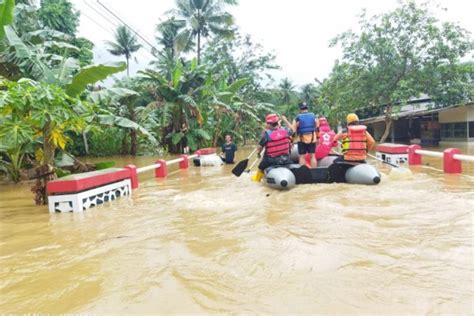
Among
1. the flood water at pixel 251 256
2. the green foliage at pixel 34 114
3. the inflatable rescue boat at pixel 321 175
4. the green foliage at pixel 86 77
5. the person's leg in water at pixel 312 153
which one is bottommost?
the flood water at pixel 251 256

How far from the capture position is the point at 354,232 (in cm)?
470

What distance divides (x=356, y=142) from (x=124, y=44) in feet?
132

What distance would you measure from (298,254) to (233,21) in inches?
1101

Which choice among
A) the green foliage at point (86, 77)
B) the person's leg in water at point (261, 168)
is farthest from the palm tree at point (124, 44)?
the person's leg in water at point (261, 168)

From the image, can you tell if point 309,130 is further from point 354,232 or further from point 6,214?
point 6,214

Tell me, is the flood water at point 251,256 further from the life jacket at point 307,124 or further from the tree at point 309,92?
the tree at point 309,92

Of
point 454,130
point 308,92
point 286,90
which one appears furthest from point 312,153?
point 308,92

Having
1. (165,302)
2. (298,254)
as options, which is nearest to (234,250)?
(298,254)

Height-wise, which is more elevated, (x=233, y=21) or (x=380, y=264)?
(x=233, y=21)

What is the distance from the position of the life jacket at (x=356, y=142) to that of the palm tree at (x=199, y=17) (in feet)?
73.4

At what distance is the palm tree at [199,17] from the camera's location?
94.5ft

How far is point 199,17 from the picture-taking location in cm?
2911

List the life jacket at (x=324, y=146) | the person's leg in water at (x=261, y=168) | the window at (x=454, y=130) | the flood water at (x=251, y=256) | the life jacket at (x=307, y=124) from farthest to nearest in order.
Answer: the window at (x=454, y=130)
the life jacket at (x=324, y=146)
the life jacket at (x=307, y=124)
the person's leg in water at (x=261, y=168)
the flood water at (x=251, y=256)

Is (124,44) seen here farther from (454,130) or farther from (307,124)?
(307,124)
